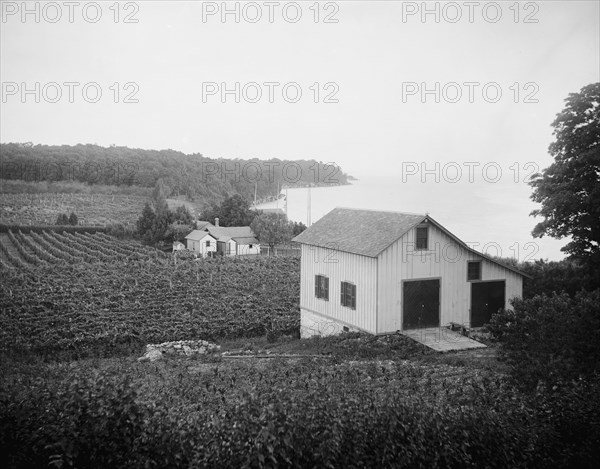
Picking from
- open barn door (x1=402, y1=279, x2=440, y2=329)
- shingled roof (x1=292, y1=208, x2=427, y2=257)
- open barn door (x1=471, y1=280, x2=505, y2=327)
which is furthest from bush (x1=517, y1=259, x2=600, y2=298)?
shingled roof (x1=292, y1=208, x2=427, y2=257)

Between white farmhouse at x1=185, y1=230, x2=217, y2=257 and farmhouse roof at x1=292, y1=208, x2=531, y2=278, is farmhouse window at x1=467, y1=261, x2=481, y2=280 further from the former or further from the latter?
white farmhouse at x1=185, y1=230, x2=217, y2=257

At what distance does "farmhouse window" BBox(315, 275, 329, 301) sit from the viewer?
76.1 ft

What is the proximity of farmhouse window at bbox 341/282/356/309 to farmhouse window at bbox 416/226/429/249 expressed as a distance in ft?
9.07

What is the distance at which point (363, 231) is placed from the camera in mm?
22469

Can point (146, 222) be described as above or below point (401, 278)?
above

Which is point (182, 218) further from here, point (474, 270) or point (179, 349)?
point (474, 270)

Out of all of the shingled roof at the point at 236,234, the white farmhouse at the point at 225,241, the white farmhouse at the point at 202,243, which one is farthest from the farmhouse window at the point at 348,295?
the shingled roof at the point at 236,234

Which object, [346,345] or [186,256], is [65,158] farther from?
[346,345]

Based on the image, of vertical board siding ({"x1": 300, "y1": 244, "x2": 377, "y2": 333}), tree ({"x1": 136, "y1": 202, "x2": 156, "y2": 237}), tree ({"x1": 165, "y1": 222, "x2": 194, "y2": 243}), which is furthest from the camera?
tree ({"x1": 136, "y1": 202, "x2": 156, "y2": 237})

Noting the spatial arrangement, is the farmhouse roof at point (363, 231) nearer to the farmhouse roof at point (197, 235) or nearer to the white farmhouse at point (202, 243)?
the white farmhouse at point (202, 243)

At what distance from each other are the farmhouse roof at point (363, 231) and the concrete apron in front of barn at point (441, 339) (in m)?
3.08

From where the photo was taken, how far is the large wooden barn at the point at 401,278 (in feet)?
67.7

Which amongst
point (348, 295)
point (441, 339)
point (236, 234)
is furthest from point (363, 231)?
point (236, 234)

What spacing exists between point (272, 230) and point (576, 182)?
41.2 m
